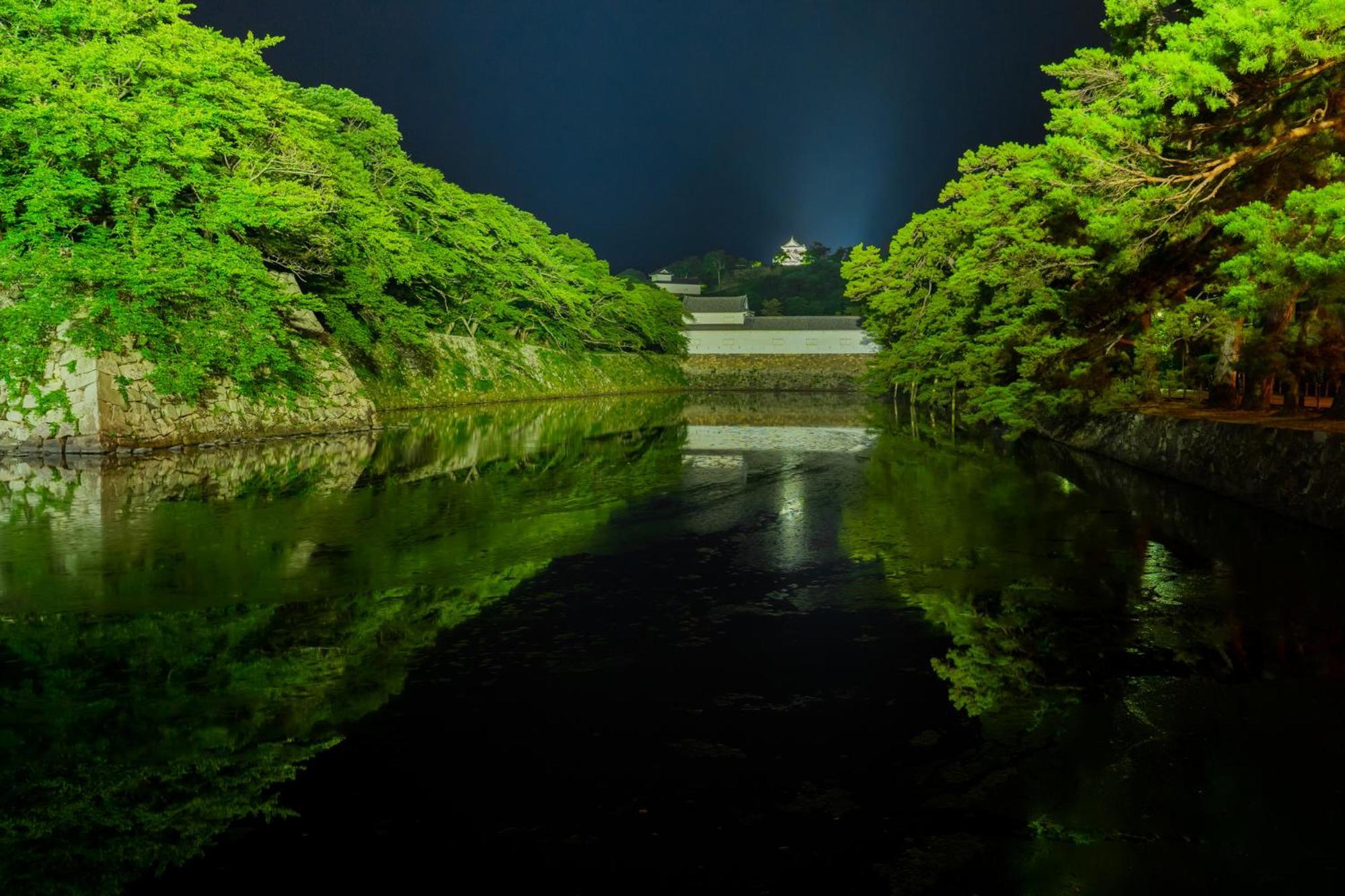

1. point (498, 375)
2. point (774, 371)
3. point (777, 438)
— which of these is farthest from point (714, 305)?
point (777, 438)

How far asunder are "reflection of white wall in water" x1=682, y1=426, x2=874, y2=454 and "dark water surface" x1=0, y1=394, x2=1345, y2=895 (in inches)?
384

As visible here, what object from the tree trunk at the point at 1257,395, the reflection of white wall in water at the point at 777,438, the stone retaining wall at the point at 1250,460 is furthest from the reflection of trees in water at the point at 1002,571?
the reflection of white wall in water at the point at 777,438

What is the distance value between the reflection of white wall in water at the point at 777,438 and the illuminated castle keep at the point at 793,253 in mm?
101148

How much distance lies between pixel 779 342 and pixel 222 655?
214 ft

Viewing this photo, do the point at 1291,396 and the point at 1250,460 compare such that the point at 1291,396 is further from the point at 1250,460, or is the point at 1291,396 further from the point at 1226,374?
the point at 1226,374

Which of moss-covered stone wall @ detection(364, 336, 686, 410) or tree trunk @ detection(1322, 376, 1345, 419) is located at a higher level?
moss-covered stone wall @ detection(364, 336, 686, 410)

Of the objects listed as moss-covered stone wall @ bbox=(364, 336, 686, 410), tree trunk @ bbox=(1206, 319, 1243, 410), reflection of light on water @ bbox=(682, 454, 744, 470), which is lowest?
reflection of light on water @ bbox=(682, 454, 744, 470)

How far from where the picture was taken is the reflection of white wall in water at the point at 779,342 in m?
68.2

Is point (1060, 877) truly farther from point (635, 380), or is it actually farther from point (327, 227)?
point (635, 380)

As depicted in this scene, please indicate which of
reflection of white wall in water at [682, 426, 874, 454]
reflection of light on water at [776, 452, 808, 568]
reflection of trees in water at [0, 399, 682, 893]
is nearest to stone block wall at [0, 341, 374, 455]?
reflection of trees in water at [0, 399, 682, 893]

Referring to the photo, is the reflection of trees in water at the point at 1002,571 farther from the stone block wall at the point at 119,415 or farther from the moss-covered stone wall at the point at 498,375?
the moss-covered stone wall at the point at 498,375

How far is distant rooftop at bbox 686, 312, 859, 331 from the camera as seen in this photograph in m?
68.5

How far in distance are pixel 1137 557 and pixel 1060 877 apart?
6.42m

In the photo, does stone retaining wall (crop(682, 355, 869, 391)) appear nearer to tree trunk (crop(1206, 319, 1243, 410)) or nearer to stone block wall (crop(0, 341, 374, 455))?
stone block wall (crop(0, 341, 374, 455))
